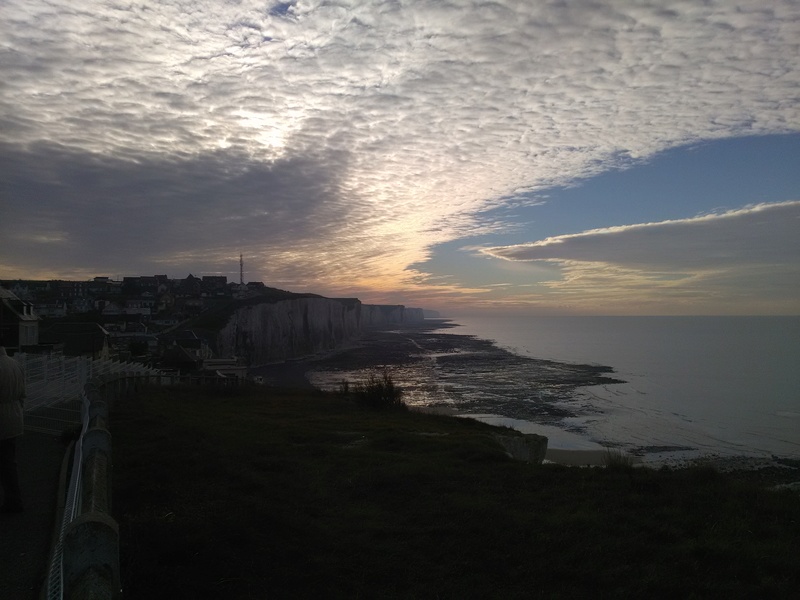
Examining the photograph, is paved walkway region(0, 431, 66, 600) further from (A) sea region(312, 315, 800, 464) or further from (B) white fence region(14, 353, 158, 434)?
(A) sea region(312, 315, 800, 464)

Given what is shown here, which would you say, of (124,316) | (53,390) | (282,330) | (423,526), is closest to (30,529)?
(423,526)

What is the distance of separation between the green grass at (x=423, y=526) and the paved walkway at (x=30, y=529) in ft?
2.53

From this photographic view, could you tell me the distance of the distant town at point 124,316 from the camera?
32.2 m

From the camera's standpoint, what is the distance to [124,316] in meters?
81.2

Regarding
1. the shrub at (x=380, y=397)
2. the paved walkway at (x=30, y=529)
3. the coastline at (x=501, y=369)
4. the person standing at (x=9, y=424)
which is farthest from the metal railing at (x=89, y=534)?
the coastline at (x=501, y=369)

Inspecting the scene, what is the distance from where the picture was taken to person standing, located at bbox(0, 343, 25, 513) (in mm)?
5934

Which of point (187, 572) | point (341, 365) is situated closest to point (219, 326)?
point (341, 365)

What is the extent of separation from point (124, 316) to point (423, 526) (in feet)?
273

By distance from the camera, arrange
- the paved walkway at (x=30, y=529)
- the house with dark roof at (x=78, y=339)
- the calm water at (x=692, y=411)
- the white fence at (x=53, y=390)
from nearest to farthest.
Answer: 1. the paved walkway at (x=30, y=529)
2. the white fence at (x=53, y=390)
3. the calm water at (x=692, y=411)
4. the house with dark roof at (x=78, y=339)

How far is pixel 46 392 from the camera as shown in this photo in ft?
41.8

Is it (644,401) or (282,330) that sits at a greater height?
(282,330)

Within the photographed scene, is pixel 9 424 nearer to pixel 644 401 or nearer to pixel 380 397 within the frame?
pixel 380 397

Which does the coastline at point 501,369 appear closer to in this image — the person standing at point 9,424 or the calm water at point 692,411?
the calm water at point 692,411

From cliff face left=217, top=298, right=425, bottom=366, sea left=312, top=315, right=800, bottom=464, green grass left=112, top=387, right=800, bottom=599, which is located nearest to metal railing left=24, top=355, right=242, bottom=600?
green grass left=112, top=387, right=800, bottom=599
